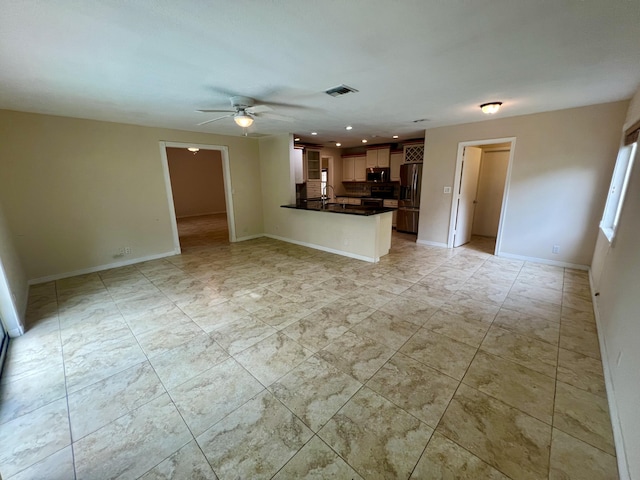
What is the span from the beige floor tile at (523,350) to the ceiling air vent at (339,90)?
2.88 meters

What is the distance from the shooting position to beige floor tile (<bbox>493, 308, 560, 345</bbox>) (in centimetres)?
240

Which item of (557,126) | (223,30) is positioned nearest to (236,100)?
(223,30)

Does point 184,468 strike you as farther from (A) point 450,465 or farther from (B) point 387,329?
(B) point 387,329

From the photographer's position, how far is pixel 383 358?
2.14m

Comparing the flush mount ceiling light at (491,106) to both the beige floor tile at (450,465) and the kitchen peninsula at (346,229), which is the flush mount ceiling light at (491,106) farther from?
the beige floor tile at (450,465)

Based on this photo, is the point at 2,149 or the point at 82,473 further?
the point at 2,149

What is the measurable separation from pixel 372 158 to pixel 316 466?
7.68 m

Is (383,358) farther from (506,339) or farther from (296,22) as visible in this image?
(296,22)

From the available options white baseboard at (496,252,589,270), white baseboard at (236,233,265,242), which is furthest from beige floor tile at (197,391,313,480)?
white baseboard at (236,233,265,242)

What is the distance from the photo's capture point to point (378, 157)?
7.70 m

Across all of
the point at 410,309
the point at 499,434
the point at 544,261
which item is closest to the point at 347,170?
the point at 544,261

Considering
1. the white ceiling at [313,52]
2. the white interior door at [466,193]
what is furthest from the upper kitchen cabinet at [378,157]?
the white ceiling at [313,52]

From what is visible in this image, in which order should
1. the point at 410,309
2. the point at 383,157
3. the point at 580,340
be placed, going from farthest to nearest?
the point at 383,157 < the point at 410,309 < the point at 580,340

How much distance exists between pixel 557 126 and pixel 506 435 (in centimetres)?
448
